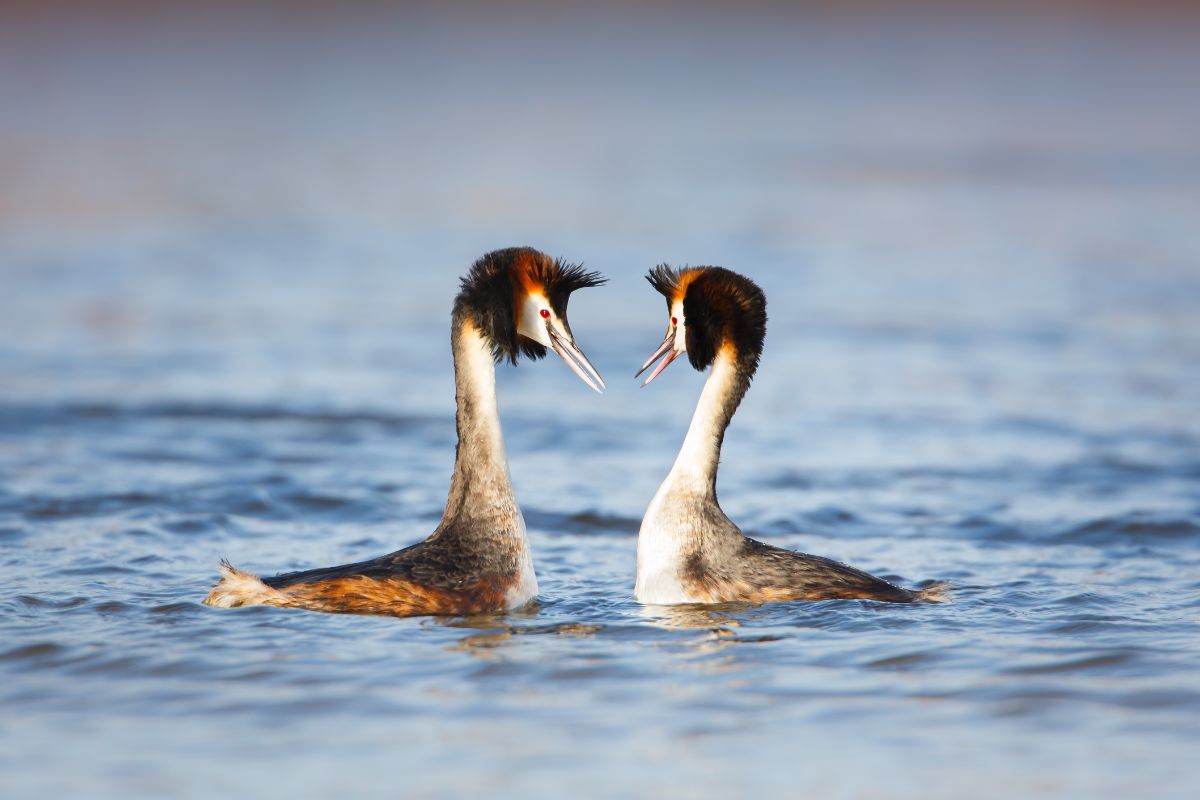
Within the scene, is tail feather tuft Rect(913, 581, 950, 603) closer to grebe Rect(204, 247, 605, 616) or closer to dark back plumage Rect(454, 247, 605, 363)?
grebe Rect(204, 247, 605, 616)

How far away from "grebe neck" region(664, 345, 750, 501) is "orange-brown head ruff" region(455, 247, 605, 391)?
0.85 metres

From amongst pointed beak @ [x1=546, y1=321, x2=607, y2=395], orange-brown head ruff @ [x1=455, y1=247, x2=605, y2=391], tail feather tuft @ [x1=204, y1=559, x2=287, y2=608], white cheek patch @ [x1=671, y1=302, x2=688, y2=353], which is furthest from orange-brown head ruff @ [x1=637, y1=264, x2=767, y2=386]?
tail feather tuft @ [x1=204, y1=559, x2=287, y2=608]

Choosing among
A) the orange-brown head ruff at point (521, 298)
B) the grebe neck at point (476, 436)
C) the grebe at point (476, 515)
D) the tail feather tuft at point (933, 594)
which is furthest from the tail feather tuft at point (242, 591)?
the tail feather tuft at point (933, 594)

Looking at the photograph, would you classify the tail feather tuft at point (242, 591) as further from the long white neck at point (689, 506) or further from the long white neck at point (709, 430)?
the long white neck at point (709, 430)

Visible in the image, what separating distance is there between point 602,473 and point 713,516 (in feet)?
14.0

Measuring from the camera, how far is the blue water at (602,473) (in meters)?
7.40

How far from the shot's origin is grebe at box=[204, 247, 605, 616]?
29.5 feet

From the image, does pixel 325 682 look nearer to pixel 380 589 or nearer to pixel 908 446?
pixel 380 589

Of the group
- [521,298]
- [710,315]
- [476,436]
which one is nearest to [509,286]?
[521,298]

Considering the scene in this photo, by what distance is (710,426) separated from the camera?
10047 mm

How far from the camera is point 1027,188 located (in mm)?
34031

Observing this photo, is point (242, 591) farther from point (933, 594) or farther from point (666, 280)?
point (933, 594)

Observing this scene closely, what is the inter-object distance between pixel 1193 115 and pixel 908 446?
37.1 meters

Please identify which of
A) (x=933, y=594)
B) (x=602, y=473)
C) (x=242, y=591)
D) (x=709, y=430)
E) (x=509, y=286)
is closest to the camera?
(x=242, y=591)
